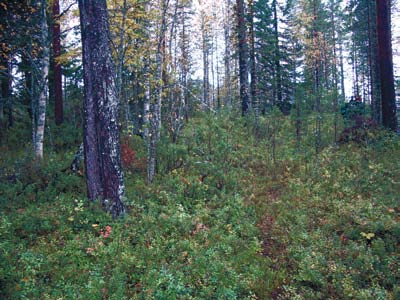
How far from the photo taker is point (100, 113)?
6180 millimetres

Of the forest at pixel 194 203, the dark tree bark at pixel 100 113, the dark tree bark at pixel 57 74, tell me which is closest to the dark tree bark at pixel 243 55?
the forest at pixel 194 203

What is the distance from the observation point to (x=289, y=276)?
4.65m

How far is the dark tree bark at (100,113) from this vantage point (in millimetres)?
6098

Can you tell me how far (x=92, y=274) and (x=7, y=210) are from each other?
3.09 m

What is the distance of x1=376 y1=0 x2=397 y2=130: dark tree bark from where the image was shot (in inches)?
432

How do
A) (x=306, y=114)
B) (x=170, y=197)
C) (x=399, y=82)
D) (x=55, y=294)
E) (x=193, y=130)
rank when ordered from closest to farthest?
(x=55, y=294)
(x=170, y=197)
(x=193, y=130)
(x=306, y=114)
(x=399, y=82)

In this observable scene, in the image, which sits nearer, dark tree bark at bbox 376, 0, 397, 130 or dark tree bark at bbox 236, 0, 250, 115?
dark tree bark at bbox 376, 0, 397, 130

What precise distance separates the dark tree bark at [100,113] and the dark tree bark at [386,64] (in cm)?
951

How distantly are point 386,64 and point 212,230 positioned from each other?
9.47m

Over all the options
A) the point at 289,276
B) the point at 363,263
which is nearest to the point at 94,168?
the point at 289,276

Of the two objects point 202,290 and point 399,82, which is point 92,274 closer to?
point 202,290

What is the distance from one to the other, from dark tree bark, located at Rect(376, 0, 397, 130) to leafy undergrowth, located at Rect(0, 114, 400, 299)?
2067mm

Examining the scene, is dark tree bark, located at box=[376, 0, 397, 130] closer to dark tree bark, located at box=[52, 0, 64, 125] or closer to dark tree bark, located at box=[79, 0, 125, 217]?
dark tree bark, located at box=[79, 0, 125, 217]

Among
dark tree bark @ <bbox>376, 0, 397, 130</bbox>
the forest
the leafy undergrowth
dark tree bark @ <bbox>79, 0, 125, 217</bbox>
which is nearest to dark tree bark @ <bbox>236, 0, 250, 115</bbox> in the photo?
the forest
